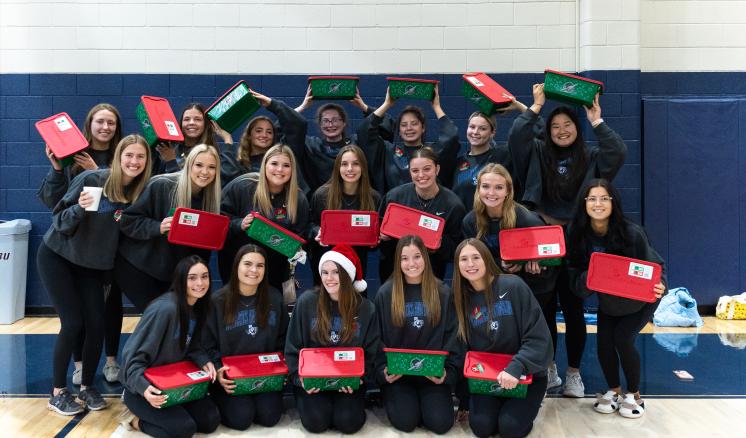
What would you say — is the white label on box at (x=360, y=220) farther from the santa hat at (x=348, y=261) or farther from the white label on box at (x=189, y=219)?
the white label on box at (x=189, y=219)

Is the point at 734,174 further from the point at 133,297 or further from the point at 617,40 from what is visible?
the point at 133,297

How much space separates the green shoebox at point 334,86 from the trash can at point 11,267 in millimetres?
3425

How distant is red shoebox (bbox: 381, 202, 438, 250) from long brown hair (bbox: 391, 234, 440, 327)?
0.25m

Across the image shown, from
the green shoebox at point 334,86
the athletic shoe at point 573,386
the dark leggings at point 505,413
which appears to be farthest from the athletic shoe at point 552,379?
the green shoebox at point 334,86

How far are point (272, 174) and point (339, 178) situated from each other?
18.6 inches

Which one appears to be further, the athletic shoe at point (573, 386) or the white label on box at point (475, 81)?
the white label on box at point (475, 81)

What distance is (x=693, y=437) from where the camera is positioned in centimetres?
387

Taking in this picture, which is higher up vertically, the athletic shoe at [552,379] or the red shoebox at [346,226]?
the red shoebox at [346,226]

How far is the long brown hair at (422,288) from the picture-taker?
4.11 meters

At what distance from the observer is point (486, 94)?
16.0 ft

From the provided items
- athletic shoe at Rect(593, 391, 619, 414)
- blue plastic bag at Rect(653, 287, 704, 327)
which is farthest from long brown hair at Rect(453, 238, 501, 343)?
blue plastic bag at Rect(653, 287, 704, 327)

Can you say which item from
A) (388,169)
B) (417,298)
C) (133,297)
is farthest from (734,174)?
(133,297)

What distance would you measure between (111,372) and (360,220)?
214 centimetres

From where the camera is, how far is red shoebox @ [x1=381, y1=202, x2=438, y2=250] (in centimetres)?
438
